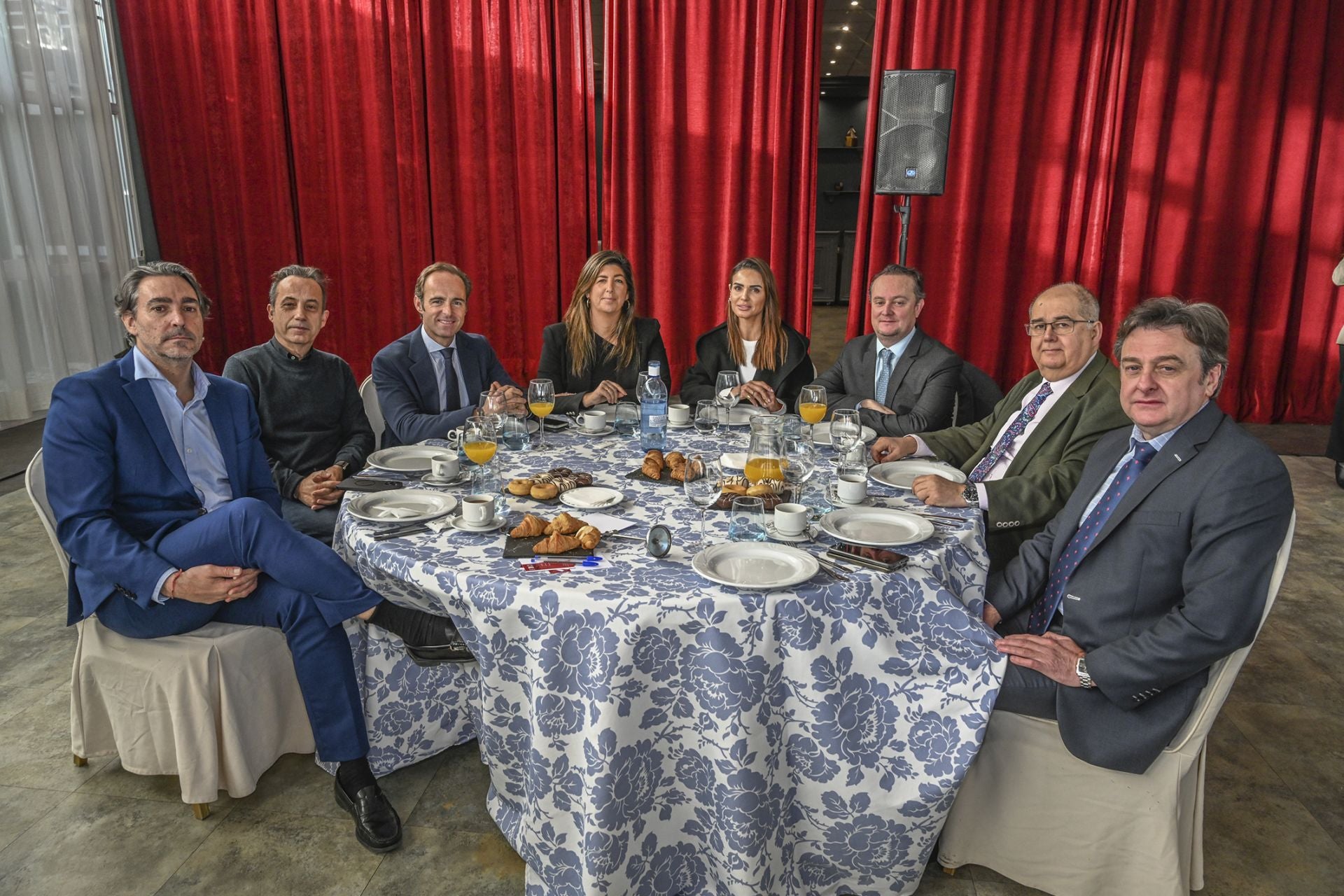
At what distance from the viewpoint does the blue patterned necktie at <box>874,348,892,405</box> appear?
3.20 meters

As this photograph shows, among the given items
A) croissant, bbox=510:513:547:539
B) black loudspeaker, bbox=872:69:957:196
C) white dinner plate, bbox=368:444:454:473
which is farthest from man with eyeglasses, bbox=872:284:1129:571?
black loudspeaker, bbox=872:69:957:196

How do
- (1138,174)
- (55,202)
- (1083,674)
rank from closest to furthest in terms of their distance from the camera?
(1083,674)
(55,202)
(1138,174)

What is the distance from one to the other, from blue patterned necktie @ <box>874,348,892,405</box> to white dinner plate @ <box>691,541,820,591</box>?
5.72ft

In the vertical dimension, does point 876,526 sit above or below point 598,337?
below

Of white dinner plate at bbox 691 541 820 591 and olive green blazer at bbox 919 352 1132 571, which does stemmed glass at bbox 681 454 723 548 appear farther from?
olive green blazer at bbox 919 352 1132 571

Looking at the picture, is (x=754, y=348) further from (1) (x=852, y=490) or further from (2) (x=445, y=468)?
(2) (x=445, y=468)

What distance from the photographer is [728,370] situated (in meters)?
3.57

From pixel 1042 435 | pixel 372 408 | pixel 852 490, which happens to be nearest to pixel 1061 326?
pixel 1042 435

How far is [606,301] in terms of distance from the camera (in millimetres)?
3389

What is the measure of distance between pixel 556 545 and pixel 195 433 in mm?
1093

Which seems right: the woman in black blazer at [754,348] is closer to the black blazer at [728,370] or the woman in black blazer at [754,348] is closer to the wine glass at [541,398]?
the black blazer at [728,370]

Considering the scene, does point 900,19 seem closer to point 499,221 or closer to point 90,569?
point 499,221

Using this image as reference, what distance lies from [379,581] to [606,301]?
195 cm

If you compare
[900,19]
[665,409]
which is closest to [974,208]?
[900,19]
